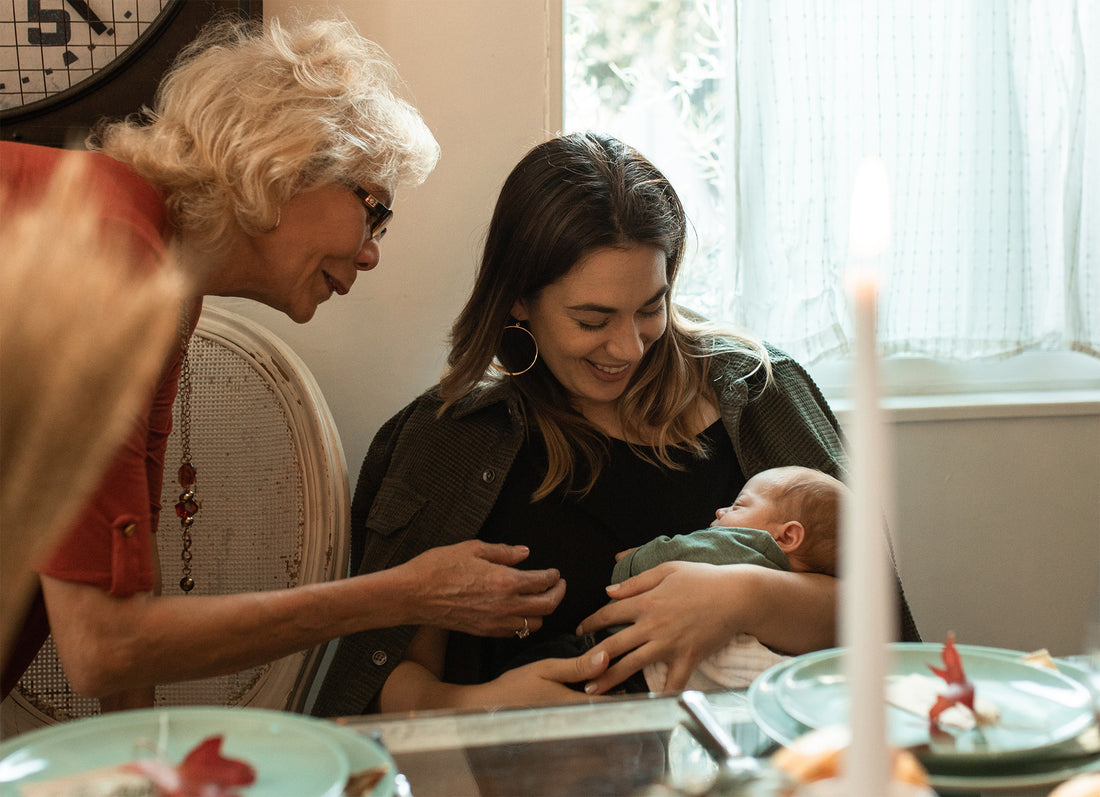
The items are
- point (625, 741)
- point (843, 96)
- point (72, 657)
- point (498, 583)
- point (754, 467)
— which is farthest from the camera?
point (843, 96)

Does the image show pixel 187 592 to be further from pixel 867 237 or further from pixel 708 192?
pixel 867 237

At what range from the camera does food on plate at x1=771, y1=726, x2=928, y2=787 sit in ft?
1.85

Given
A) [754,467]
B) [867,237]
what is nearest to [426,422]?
[754,467]

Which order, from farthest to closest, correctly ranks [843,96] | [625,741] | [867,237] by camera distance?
[843,96] → [625,741] → [867,237]

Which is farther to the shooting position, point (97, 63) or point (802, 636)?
point (97, 63)

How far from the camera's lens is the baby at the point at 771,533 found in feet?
4.85

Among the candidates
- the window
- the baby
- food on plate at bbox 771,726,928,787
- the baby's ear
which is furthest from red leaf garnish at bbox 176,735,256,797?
the window

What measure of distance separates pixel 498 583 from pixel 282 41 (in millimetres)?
772

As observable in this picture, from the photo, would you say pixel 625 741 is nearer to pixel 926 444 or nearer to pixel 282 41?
pixel 282 41

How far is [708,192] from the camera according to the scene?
213cm

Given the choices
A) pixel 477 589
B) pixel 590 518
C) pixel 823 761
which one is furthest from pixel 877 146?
pixel 823 761

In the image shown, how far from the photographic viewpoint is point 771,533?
153cm

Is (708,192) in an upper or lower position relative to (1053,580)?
upper

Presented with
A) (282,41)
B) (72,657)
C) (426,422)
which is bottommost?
(72,657)
